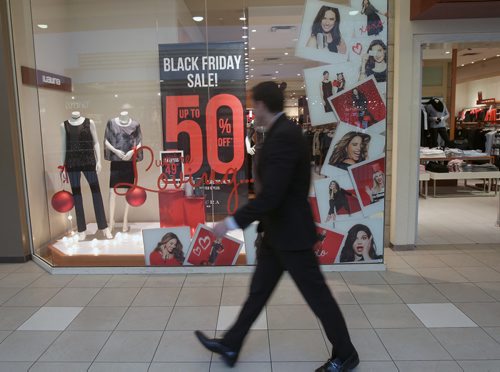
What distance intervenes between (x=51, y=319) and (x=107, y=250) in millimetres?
1134

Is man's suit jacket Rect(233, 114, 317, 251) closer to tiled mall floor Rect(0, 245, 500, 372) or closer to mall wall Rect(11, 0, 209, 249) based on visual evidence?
tiled mall floor Rect(0, 245, 500, 372)

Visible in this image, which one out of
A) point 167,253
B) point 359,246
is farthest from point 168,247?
point 359,246

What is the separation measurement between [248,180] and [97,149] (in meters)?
1.52

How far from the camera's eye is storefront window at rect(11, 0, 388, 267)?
3.69 m

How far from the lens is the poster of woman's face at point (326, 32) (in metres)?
3.62

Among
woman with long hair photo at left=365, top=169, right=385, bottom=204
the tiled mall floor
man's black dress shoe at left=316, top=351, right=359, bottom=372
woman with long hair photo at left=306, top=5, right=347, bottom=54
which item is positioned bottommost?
the tiled mall floor

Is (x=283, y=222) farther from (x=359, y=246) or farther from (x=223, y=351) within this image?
(x=359, y=246)

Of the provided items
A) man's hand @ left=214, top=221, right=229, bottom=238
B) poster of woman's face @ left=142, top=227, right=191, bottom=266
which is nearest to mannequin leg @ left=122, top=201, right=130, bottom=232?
poster of woman's face @ left=142, top=227, right=191, bottom=266

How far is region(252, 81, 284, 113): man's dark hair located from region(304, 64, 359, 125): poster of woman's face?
1.65m

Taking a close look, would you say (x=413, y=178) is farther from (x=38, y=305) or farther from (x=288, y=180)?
(x=38, y=305)

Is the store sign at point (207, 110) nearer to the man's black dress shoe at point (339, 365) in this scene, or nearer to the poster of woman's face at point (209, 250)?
the poster of woman's face at point (209, 250)

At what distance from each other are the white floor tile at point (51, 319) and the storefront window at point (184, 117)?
2.84ft

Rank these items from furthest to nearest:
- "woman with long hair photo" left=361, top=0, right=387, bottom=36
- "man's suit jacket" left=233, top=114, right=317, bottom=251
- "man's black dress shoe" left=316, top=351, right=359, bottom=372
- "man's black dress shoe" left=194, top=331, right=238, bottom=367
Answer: "woman with long hair photo" left=361, top=0, right=387, bottom=36 → "man's black dress shoe" left=194, top=331, right=238, bottom=367 → "man's black dress shoe" left=316, top=351, right=359, bottom=372 → "man's suit jacket" left=233, top=114, right=317, bottom=251

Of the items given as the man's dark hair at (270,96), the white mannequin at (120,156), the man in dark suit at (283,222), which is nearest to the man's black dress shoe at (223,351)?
the man in dark suit at (283,222)
